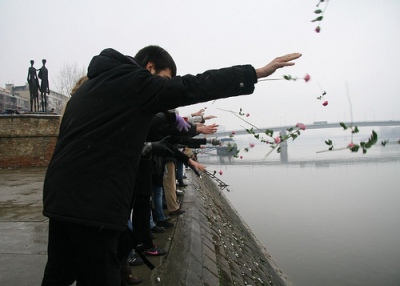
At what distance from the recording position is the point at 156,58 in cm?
170

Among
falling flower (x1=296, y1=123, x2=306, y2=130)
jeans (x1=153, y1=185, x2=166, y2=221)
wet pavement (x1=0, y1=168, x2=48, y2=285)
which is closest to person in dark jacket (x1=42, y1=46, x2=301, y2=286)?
falling flower (x1=296, y1=123, x2=306, y2=130)

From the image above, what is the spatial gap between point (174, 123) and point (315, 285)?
6.63 meters

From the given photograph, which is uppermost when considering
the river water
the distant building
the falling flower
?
the distant building

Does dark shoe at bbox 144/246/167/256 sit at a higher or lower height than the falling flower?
lower

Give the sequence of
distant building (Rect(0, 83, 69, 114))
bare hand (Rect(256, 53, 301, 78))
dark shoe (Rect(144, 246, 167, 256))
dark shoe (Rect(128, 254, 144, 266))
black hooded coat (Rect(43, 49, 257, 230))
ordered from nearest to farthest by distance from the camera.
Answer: black hooded coat (Rect(43, 49, 257, 230)), bare hand (Rect(256, 53, 301, 78)), dark shoe (Rect(128, 254, 144, 266)), dark shoe (Rect(144, 246, 167, 256)), distant building (Rect(0, 83, 69, 114))

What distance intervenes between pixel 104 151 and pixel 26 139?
11.5 m

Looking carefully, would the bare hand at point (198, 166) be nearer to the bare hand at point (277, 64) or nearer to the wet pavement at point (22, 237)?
the bare hand at point (277, 64)

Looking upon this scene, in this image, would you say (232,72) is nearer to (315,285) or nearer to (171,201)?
(171,201)

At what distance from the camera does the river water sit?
7.57 m

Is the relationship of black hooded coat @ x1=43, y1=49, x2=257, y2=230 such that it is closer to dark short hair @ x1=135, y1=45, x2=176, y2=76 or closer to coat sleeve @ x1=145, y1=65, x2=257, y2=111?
coat sleeve @ x1=145, y1=65, x2=257, y2=111

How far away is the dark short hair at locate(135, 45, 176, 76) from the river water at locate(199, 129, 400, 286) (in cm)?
131

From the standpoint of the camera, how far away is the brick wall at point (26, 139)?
1057 centimetres

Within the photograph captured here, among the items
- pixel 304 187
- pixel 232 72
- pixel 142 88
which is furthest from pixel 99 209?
pixel 304 187

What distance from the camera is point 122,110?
129cm
